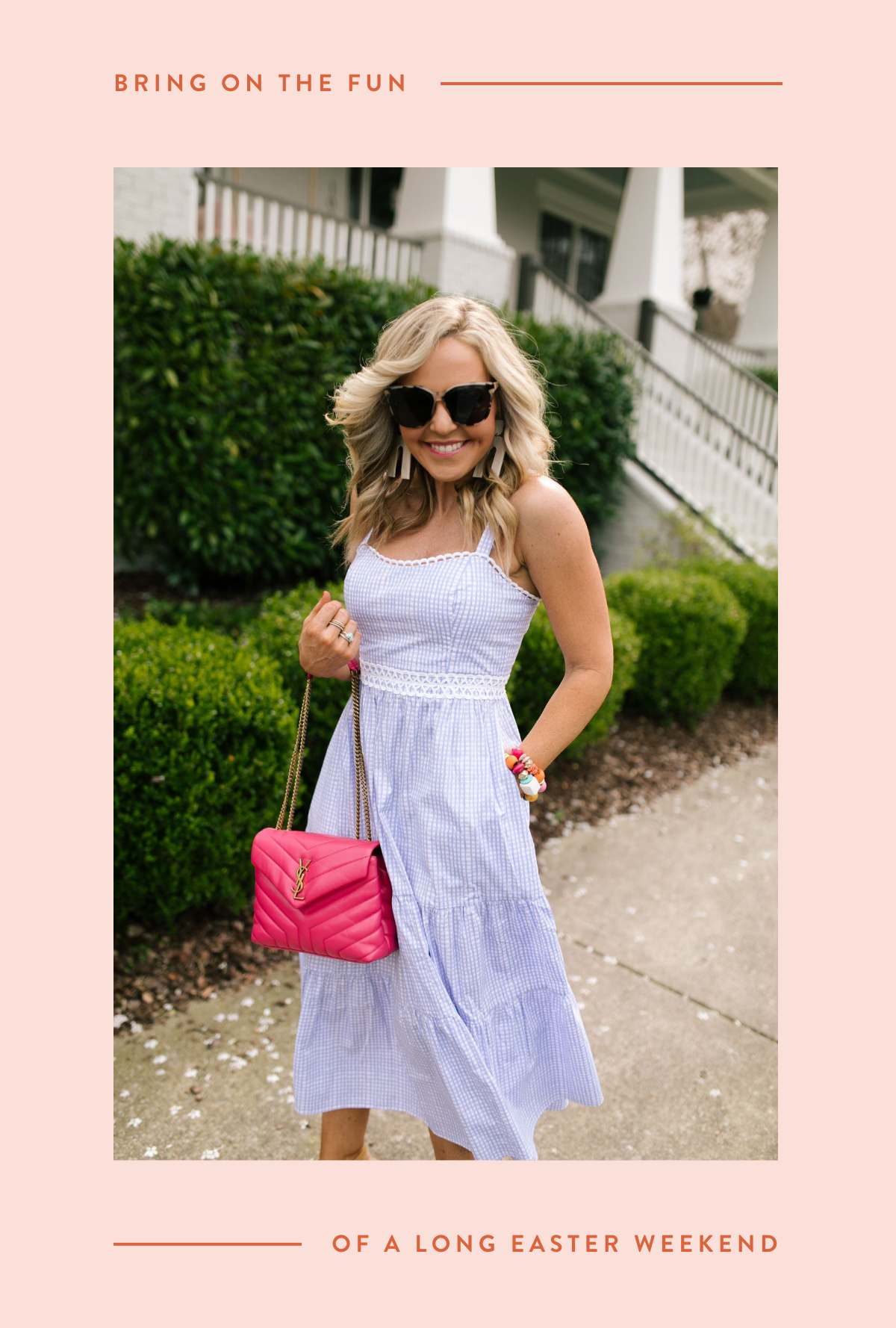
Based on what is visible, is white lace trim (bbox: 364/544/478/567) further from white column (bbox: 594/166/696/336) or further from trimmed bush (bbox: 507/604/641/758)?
white column (bbox: 594/166/696/336)

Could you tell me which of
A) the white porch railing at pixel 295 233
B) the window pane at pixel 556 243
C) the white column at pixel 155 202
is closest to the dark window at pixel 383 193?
the window pane at pixel 556 243

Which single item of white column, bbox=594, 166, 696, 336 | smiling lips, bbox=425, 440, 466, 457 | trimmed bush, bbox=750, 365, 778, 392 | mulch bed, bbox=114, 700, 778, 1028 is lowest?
mulch bed, bbox=114, 700, 778, 1028

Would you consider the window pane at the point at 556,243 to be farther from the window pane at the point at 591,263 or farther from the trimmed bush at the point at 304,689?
the trimmed bush at the point at 304,689

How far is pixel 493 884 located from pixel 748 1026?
1622mm

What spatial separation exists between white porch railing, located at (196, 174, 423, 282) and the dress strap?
4961mm

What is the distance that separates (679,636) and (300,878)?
4051 mm

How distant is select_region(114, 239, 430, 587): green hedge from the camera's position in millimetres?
5234

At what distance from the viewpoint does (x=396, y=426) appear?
1991mm

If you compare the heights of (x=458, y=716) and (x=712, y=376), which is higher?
(x=712, y=376)

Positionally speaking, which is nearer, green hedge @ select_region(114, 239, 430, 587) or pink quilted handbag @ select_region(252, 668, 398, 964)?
pink quilted handbag @ select_region(252, 668, 398, 964)

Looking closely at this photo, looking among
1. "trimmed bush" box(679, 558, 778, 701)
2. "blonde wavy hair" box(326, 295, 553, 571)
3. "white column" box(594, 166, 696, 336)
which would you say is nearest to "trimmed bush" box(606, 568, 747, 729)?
"trimmed bush" box(679, 558, 778, 701)

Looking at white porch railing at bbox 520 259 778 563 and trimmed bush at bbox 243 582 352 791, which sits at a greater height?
white porch railing at bbox 520 259 778 563

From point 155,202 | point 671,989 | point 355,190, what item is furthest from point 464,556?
point 355,190

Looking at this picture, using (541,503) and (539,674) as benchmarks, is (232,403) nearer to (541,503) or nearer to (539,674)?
(539,674)
